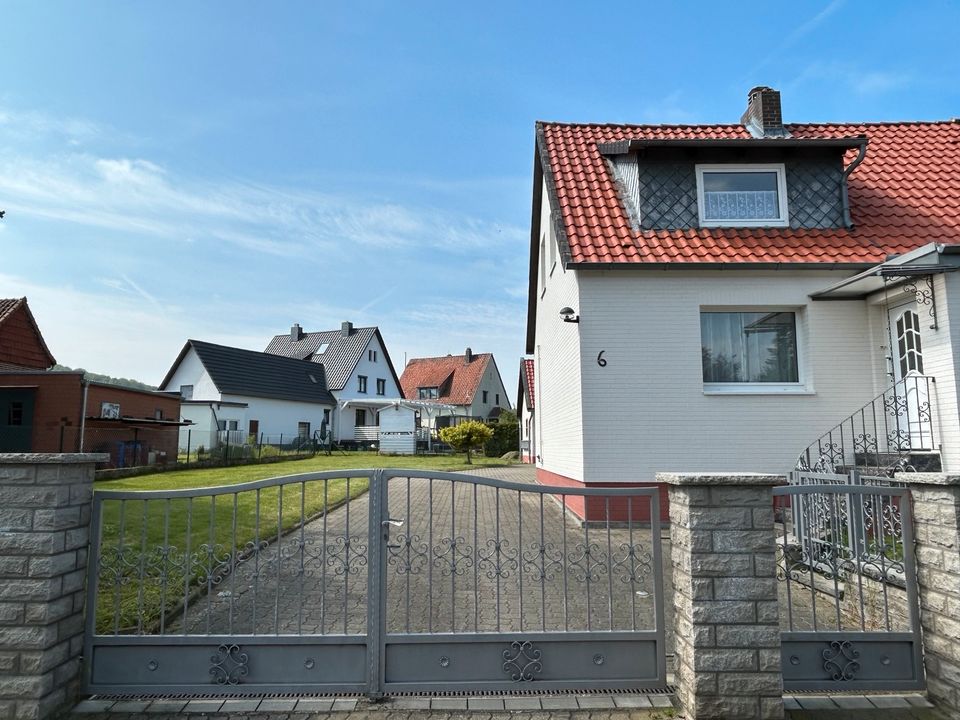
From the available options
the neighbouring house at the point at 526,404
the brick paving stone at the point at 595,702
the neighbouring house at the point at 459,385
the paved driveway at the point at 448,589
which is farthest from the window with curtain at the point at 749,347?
the neighbouring house at the point at 459,385

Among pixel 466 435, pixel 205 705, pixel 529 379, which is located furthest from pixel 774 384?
pixel 466 435

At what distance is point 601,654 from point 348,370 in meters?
43.2

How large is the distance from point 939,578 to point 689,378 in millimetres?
5874

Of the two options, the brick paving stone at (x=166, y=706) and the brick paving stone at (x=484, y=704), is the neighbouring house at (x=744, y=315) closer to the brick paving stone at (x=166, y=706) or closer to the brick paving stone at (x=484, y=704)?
the brick paving stone at (x=484, y=704)

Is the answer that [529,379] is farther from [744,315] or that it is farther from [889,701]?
[889,701]

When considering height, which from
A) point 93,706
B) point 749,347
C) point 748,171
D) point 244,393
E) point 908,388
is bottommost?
point 93,706

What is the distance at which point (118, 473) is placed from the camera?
18234mm

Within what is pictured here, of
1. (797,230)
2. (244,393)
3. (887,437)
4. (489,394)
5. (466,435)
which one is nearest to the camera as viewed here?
(887,437)

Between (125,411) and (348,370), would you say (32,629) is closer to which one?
(125,411)

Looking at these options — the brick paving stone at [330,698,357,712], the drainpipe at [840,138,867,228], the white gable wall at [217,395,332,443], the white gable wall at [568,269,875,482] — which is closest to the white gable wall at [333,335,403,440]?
the white gable wall at [217,395,332,443]

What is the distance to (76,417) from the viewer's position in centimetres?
1880

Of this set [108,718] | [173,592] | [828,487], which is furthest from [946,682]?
[173,592]

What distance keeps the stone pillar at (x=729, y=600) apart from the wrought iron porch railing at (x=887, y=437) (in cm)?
474

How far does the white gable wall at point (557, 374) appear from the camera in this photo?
34.2ft
